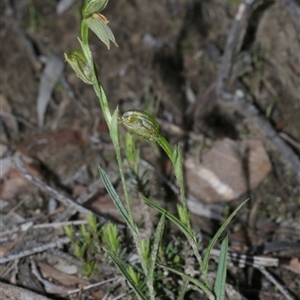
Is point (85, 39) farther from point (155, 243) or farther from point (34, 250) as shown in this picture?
point (34, 250)

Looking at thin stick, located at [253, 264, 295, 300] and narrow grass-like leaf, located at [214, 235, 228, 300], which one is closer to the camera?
Result: narrow grass-like leaf, located at [214, 235, 228, 300]

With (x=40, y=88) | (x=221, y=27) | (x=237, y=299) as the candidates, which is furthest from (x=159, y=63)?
(x=237, y=299)

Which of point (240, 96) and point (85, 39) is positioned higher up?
point (240, 96)

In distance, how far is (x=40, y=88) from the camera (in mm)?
4207

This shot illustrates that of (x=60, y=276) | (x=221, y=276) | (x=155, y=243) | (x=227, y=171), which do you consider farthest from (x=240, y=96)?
(x=155, y=243)

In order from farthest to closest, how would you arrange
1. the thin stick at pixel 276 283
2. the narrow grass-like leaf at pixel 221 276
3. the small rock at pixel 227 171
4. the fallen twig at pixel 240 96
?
the fallen twig at pixel 240 96 < the small rock at pixel 227 171 < the thin stick at pixel 276 283 < the narrow grass-like leaf at pixel 221 276

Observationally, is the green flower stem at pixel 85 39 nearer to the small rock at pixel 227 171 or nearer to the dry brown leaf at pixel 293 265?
the dry brown leaf at pixel 293 265

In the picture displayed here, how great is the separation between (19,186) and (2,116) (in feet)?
2.84

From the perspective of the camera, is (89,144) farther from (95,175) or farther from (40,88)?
(40,88)

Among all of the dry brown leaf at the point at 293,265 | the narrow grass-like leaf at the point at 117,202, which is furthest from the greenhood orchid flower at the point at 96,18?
the dry brown leaf at the point at 293,265

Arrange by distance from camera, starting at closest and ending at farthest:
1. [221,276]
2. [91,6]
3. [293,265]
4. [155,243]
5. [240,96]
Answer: [91,6]
[155,243]
[221,276]
[293,265]
[240,96]

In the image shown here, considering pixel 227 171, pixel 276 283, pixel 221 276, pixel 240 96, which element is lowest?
pixel 221 276

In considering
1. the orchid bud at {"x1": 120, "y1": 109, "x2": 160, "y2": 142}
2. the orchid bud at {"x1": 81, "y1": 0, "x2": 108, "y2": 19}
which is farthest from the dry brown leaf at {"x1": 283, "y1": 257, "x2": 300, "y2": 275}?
the orchid bud at {"x1": 81, "y1": 0, "x2": 108, "y2": 19}

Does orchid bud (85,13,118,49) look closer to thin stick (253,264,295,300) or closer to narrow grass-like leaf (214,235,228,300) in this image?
narrow grass-like leaf (214,235,228,300)
